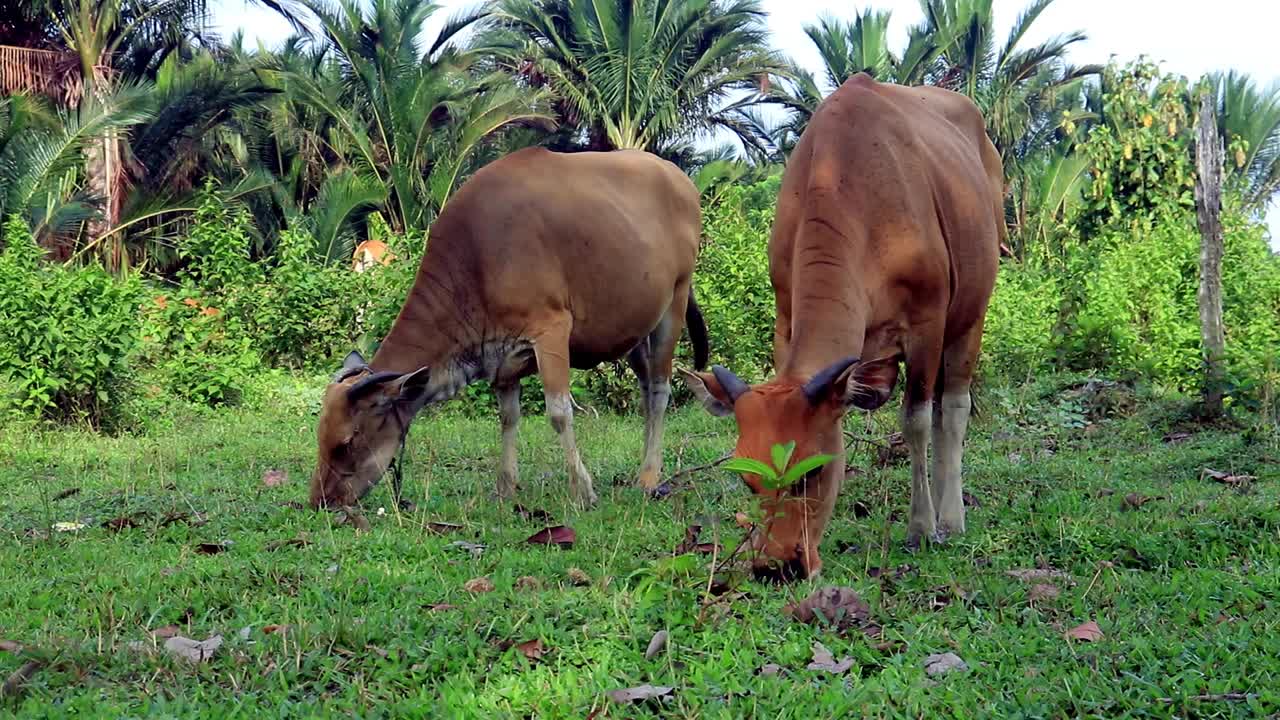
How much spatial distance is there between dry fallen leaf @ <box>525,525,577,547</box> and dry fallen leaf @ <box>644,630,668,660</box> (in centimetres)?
158

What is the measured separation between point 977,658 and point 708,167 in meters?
23.4

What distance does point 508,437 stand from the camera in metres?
6.90

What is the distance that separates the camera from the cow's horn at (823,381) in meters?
3.98

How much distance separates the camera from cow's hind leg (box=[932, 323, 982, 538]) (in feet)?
17.7

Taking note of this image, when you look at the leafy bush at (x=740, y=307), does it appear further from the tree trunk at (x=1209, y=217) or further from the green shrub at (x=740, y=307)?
the tree trunk at (x=1209, y=217)

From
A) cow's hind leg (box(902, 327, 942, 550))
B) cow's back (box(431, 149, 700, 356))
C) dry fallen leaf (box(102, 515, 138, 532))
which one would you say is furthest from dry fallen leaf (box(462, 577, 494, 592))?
cow's back (box(431, 149, 700, 356))

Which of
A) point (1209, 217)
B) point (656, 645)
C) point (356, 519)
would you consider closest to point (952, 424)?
point (656, 645)

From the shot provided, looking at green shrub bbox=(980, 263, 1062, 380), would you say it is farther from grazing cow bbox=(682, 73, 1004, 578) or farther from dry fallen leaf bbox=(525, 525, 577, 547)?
dry fallen leaf bbox=(525, 525, 577, 547)

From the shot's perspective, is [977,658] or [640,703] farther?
[977,658]

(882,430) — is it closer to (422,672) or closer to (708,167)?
(422,672)

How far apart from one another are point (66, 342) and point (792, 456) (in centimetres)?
783

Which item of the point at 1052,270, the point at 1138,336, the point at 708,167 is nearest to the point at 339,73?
the point at 708,167

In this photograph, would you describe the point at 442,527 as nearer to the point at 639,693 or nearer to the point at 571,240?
the point at 571,240

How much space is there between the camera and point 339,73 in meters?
23.6
